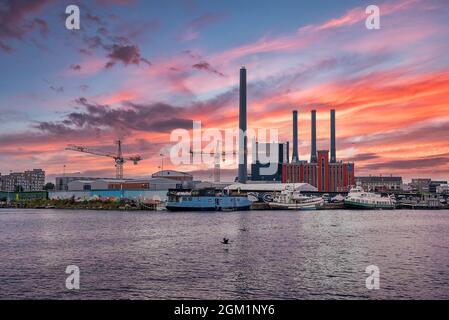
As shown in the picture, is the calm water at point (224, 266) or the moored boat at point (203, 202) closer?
the calm water at point (224, 266)

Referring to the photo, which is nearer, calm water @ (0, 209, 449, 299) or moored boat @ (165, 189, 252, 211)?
calm water @ (0, 209, 449, 299)

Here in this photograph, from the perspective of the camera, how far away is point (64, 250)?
219ft

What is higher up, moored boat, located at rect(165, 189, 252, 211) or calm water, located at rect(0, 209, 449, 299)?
moored boat, located at rect(165, 189, 252, 211)

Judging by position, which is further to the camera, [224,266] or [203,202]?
[203,202]

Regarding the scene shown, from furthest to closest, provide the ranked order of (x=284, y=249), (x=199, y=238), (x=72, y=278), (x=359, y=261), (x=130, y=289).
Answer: (x=199, y=238) → (x=284, y=249) → (x=359, y=261) → (x=72, y=278) → (x=130, y=289)

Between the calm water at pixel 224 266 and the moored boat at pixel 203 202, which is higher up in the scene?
the moored boat at pixel 203 202

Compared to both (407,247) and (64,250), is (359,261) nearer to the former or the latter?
(407,247)

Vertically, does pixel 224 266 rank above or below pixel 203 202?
below
